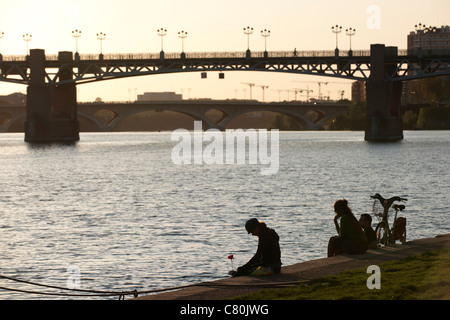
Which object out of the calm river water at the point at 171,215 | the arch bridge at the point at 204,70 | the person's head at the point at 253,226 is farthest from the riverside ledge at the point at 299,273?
the arch bridge at the point at 204,70

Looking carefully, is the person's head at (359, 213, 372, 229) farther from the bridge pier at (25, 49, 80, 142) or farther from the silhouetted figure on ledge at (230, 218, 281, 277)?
the bridge pier at (25, 49, 80, 142)

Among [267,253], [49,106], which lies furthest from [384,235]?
[49,106]

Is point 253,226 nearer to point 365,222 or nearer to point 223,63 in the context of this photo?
point 365,222

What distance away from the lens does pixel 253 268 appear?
60.0 feet

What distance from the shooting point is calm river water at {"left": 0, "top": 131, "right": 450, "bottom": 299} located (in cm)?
2545

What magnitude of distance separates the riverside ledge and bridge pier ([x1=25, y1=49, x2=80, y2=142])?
144 metres

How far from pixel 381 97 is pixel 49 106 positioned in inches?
2382

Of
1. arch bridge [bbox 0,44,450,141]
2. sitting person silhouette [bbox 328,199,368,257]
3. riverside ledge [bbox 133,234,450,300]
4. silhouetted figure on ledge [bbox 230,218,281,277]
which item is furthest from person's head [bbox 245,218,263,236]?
arch bridge [bbox 0,44,450,141]

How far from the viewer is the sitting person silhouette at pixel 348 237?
19.2 metres

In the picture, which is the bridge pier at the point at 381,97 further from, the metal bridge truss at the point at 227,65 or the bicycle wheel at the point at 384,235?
the bicycle wheel at the point at 384,235

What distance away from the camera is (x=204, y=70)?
156 m

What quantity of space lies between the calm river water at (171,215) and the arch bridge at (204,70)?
68.3 meters
